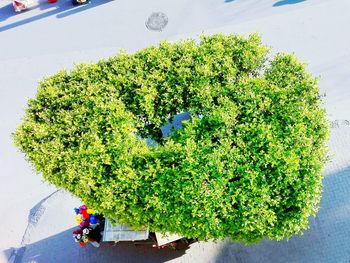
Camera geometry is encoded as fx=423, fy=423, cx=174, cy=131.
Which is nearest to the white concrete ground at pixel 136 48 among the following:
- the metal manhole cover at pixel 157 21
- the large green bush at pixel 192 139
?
the metal manhole cover at pixel 157 21

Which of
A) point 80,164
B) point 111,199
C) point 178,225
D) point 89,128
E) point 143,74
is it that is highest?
point 143,74

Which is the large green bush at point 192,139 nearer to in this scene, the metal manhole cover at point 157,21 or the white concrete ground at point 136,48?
the white concrete ground at point 136,48

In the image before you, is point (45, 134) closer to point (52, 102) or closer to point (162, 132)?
point (52, 102)

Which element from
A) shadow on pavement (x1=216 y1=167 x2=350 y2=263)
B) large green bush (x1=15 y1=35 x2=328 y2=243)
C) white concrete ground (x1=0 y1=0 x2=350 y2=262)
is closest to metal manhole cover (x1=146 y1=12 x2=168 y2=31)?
white concrete ground (x1=0 y1=0 x2=350 y2=262)

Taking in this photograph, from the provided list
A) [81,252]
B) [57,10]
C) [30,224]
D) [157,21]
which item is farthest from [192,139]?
[57,10]

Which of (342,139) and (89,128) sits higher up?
(89,128)

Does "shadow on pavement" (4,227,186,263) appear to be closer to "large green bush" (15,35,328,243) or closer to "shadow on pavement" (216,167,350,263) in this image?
"shadow on pavement" (216,167,350,263)

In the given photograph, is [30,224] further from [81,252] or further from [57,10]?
[57,10]

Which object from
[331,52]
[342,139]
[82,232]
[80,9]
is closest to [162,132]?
[82,232]
